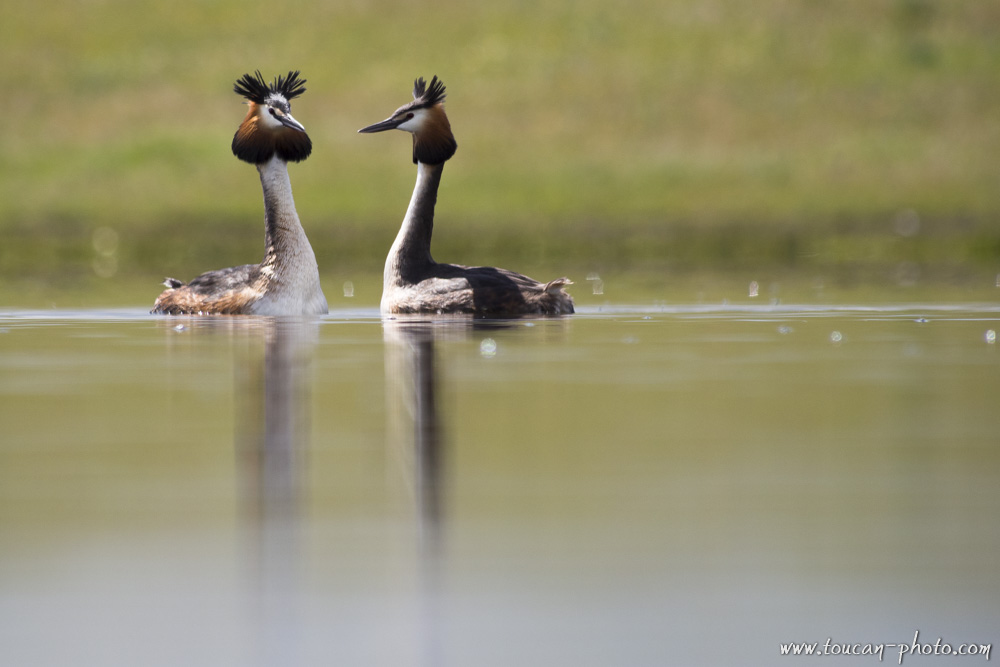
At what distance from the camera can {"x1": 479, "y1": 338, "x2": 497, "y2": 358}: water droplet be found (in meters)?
13.2

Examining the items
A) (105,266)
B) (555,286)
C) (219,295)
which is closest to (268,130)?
(219,295)

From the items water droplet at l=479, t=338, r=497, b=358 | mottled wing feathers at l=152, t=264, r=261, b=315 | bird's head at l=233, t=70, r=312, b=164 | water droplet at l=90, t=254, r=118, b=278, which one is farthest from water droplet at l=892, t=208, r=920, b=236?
water droplet at l=479, t=338, r=497, b=358

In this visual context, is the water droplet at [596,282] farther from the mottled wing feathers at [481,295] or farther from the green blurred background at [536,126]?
the green blurred background at [536,126]

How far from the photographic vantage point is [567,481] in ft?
24.5

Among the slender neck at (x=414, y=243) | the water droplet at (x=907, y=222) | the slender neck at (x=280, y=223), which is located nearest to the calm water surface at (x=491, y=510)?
the slender neck at (x=280, y=223)

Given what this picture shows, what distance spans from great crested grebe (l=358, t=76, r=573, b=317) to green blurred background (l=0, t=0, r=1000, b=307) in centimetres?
2134

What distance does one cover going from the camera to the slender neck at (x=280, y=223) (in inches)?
685

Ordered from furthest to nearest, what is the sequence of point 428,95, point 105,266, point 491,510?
1. point 105,266
2. point 428,95
3. point 491,510

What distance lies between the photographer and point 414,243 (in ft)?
58.9

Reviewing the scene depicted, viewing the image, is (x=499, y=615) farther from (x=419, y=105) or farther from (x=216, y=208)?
(x=216, y=208)

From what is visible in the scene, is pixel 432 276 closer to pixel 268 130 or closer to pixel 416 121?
pixel 416 121

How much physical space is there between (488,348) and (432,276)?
4.05 metres

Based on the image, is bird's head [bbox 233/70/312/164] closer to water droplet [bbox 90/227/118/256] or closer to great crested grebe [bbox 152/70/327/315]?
great crested grebe [bbox 152/70/327/315]

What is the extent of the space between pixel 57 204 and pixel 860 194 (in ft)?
99.7
